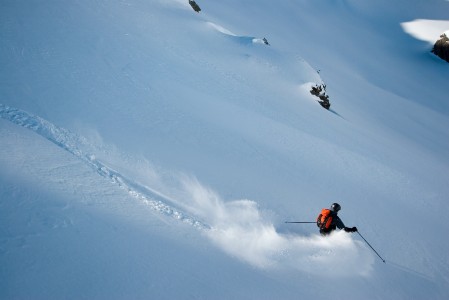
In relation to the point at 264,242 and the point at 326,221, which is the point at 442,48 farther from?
the point at 264,242

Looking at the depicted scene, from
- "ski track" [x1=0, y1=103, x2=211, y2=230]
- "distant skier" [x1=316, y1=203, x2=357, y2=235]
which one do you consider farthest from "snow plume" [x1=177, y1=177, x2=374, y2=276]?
"ski track" [x1=0, y1=103, x2=211, y2=230]

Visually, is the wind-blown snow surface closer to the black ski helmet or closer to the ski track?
the ski track

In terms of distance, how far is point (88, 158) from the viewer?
7184mm

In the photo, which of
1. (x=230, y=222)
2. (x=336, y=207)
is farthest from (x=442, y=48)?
(x=230, y=222)

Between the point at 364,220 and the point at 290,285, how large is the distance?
16.3ft

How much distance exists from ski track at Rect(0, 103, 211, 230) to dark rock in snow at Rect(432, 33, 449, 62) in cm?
4822

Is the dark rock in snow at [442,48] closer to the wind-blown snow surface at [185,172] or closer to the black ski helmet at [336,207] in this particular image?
the wind-blown snow surface at [185,172]

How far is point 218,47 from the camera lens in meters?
17.2

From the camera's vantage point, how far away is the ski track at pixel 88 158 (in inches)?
258

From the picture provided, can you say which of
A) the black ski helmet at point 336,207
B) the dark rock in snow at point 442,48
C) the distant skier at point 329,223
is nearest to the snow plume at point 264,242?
the distant skier at point 329,223

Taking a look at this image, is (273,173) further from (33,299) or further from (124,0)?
(124,0)

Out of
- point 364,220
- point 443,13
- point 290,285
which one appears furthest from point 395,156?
point 443,13

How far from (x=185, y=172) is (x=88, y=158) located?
2.36 m

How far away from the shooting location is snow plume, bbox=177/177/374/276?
6.37 m
